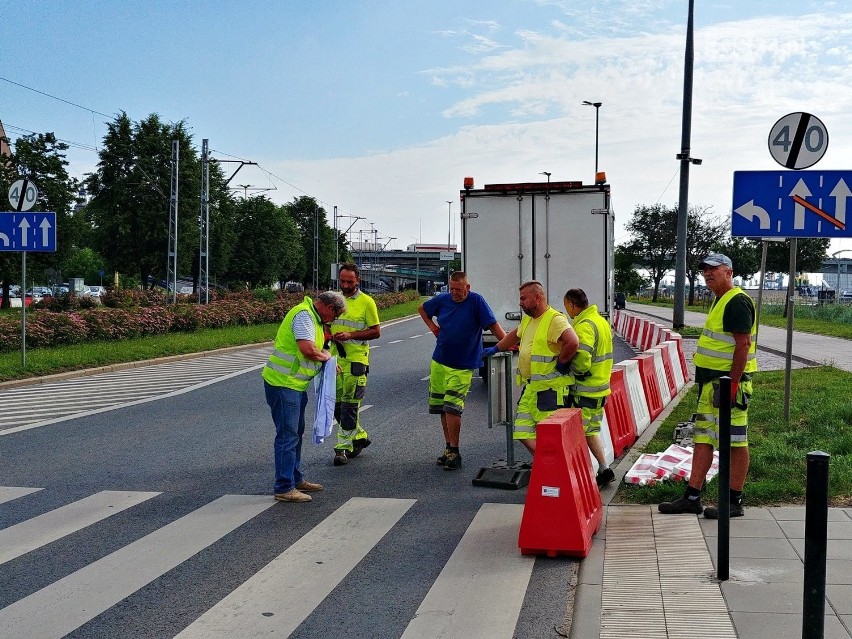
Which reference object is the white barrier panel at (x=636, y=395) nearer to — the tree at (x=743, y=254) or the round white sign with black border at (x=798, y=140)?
the round white sign with black border at (x=798, y=140)

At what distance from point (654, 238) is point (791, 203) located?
6177 centimetres

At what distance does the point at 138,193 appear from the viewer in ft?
167

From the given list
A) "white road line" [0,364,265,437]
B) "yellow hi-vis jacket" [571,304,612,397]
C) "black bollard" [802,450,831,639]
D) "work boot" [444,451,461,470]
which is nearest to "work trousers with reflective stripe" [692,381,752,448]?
"yellow hi-vis jacket" [571,304,612,397]

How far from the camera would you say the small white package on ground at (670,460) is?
7.39 meters

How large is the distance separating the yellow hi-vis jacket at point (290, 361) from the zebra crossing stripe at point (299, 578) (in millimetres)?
1045

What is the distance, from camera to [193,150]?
5144cm

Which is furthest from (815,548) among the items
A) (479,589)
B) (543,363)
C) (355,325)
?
(355,325)

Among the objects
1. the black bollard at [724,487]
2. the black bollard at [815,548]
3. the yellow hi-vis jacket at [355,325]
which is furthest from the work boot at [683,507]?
the yellow hi-vis jacket at [355,325]

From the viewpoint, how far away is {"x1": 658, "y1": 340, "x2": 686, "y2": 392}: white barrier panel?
1415 centimetres

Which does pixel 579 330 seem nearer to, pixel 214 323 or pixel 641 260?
pixel 214 323

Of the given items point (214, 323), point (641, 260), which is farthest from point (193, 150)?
point (641, 260)

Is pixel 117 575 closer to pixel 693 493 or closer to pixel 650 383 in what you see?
pixel 693 493

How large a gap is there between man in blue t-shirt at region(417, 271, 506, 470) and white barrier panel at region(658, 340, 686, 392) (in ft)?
19.4

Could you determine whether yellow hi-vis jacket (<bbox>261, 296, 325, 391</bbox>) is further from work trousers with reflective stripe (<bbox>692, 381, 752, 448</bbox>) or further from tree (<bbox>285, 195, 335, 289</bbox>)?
tree (<bbox>285, 195, 335, 289</bbox>)
